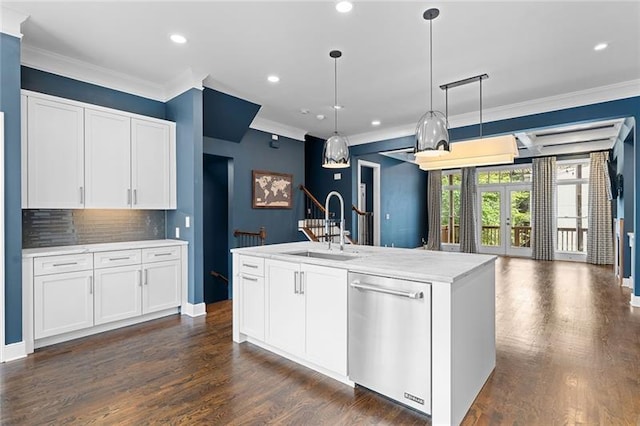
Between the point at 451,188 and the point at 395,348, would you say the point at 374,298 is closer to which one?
the point at 395,348

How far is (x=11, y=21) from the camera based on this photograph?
281cm

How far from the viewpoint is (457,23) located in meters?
2.93

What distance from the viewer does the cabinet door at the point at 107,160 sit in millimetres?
3572

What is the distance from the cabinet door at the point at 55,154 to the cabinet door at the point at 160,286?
1.02 metres

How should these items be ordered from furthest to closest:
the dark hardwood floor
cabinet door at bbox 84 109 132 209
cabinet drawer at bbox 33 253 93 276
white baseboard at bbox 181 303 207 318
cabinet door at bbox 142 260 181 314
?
white baseboard at bbox 181 303 207 318 < cabinet door at bbox 142 260 181 314 < cabinet door at bbox 84 109 132 209 < cabinet drawer at bbox 33 253 93 276 < the dark hardwood floor

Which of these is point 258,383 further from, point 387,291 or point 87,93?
point 87,93

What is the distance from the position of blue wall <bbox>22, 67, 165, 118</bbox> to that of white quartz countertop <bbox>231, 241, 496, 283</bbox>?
8.18 ft

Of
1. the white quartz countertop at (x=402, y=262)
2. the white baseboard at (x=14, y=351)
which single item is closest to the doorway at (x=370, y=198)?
the white quartz countertop at (x=402, y=262)

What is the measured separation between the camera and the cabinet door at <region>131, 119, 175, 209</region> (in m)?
3.96

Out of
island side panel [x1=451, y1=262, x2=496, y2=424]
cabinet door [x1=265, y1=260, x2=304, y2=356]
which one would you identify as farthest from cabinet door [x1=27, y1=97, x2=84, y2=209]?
island side panel [x1=451, y1=262, x2=496, y2=424]

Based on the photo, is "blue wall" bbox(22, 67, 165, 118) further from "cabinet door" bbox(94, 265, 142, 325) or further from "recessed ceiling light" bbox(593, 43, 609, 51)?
"recessed ceiling light" bbox(593, 43, 609, 51)

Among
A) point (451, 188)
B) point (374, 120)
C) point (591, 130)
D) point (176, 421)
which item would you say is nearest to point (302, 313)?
point (176, 421)

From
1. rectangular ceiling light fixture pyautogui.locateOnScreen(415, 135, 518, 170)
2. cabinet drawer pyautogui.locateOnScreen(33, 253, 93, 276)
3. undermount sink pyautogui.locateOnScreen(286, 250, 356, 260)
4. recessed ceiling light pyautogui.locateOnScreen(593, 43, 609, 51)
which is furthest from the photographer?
rectangular ceiling light fixture pyautogui.locateOnScreen(415, 135, 518, 170)

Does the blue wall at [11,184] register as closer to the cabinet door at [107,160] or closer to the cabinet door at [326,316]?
the cabinet door at [107,160]
